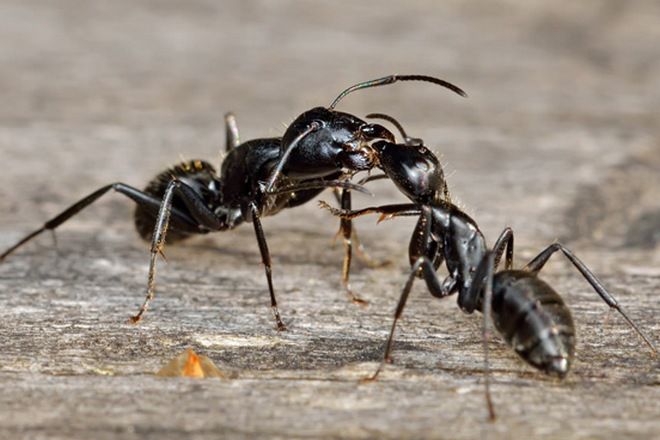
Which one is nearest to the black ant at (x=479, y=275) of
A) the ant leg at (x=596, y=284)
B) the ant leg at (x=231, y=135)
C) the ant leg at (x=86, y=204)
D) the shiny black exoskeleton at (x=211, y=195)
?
the ant leg at (x=596, y=284)

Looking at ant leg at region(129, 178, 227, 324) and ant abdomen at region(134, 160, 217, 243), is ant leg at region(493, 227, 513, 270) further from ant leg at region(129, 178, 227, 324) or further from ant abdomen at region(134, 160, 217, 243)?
ant abdomen at region(134, 160, 217, 243)

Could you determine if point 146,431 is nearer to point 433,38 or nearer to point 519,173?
point 519,173

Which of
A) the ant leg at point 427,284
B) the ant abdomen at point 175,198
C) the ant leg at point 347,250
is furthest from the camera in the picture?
the ant abdomen at point 175,198

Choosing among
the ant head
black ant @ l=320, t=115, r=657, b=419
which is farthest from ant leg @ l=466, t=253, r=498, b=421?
the ant head

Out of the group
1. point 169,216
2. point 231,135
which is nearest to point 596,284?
point 169,216

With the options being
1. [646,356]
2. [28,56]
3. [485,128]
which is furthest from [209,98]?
[646,356]

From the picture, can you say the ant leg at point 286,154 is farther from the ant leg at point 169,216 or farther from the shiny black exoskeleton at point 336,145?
the ant leg at point 169,216
